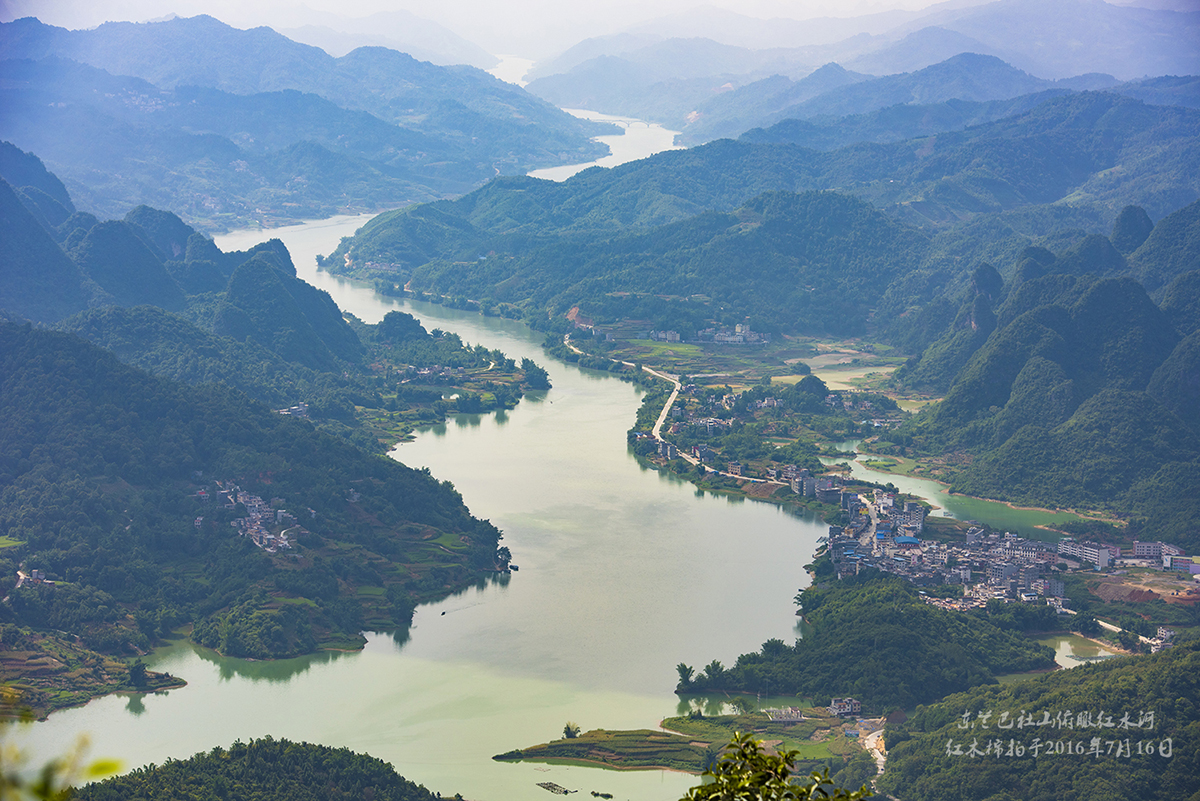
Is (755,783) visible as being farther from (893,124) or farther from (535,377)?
(893,124)

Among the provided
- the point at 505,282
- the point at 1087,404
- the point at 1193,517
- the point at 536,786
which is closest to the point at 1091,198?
the point at 505,282

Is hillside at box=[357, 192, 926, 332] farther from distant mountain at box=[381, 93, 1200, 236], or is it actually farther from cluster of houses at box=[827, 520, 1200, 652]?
cluster of houses at box=[827, 520, 1200, 652]

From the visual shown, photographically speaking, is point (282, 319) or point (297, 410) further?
point (282, 319)

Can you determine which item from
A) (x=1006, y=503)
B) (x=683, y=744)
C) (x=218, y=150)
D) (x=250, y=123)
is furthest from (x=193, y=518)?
(x=250, y=123)

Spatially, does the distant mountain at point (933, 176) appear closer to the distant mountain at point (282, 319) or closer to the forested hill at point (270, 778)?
the distant mountain at point (282, 319)

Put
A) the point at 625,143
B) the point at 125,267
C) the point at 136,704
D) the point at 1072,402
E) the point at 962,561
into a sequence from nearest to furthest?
the point at 136,704, the point at 962,561, the point at 1072,402, the point at 125,267, the point at 625,143

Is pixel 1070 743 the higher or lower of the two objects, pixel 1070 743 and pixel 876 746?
the higher

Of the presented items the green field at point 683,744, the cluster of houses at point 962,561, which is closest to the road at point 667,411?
the cluster of houses at point 962,561
